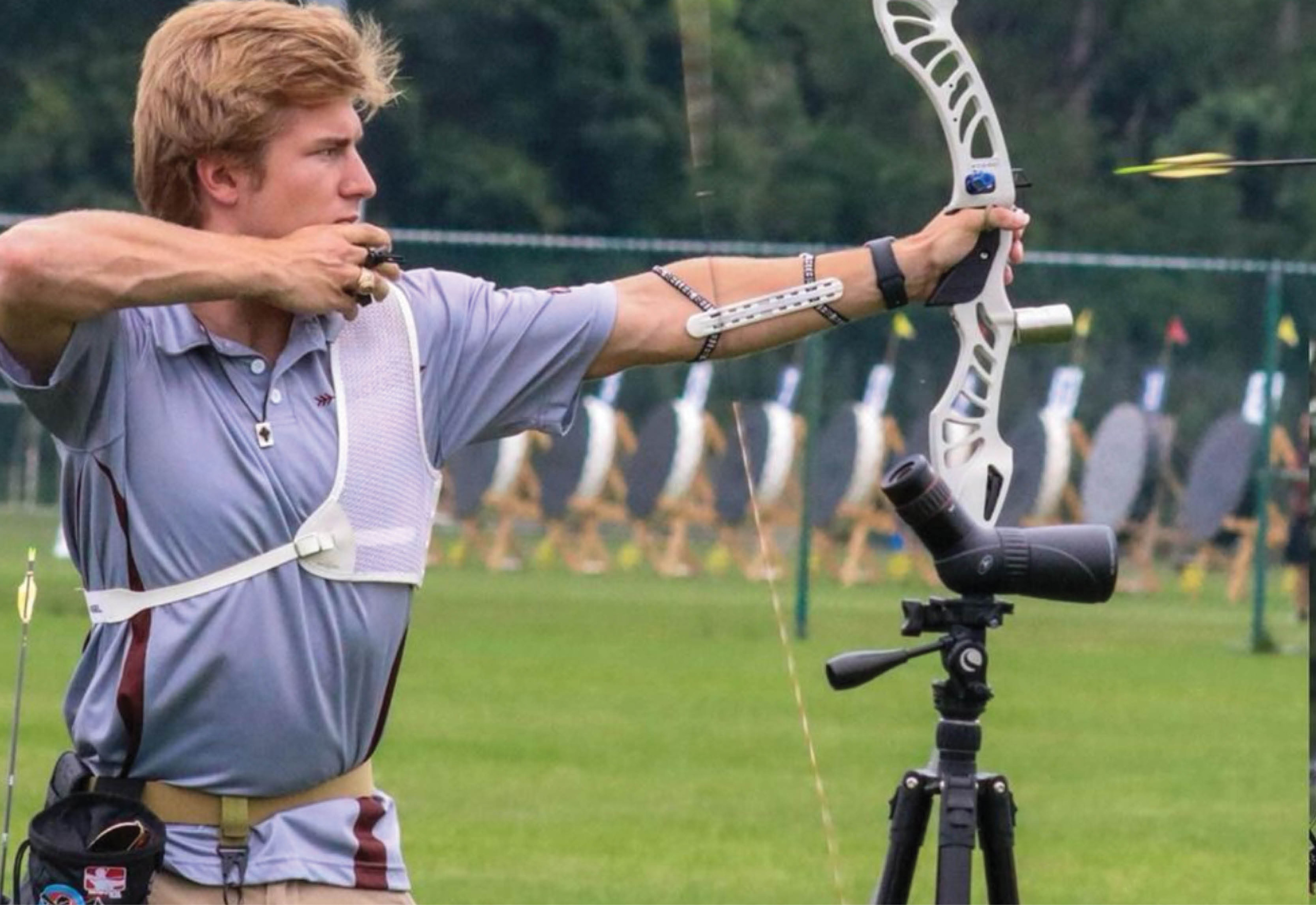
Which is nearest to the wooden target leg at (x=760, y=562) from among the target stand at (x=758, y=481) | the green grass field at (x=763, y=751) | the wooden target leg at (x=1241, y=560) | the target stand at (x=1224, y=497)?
the target stand at (x=758, y=481)

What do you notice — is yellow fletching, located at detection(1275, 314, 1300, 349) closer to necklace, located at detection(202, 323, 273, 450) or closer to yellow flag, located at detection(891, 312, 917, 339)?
yellow flag, located at detection(891, 312, 917, 339)

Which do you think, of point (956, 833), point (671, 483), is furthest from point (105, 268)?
point (671, 483)

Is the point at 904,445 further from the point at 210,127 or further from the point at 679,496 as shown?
the point at 210,127

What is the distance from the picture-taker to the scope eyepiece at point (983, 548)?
11.1 feet

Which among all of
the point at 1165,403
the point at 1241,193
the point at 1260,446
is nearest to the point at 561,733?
the point at 1260,446

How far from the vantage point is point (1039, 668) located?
1477 centimetres

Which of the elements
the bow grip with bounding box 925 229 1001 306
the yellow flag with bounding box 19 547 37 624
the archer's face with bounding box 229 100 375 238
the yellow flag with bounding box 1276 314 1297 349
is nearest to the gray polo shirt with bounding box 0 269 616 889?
the archer's face with bounding box 229 100 375 238

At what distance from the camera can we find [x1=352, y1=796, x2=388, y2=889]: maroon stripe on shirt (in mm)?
3463

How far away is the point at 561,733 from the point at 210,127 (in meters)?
7.91

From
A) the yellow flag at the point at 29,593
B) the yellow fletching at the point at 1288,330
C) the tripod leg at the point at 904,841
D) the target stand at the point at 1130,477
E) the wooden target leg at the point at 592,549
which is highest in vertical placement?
the yellow flag at the point at 29,593

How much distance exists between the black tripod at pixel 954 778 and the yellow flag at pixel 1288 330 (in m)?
15.2

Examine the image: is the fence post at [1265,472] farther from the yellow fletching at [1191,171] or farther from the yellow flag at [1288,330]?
the yellow fletching at [1191,171]

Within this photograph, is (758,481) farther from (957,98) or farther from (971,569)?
(971,569)

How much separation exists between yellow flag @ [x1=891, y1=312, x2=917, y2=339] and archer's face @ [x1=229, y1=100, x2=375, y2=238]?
16479mm
